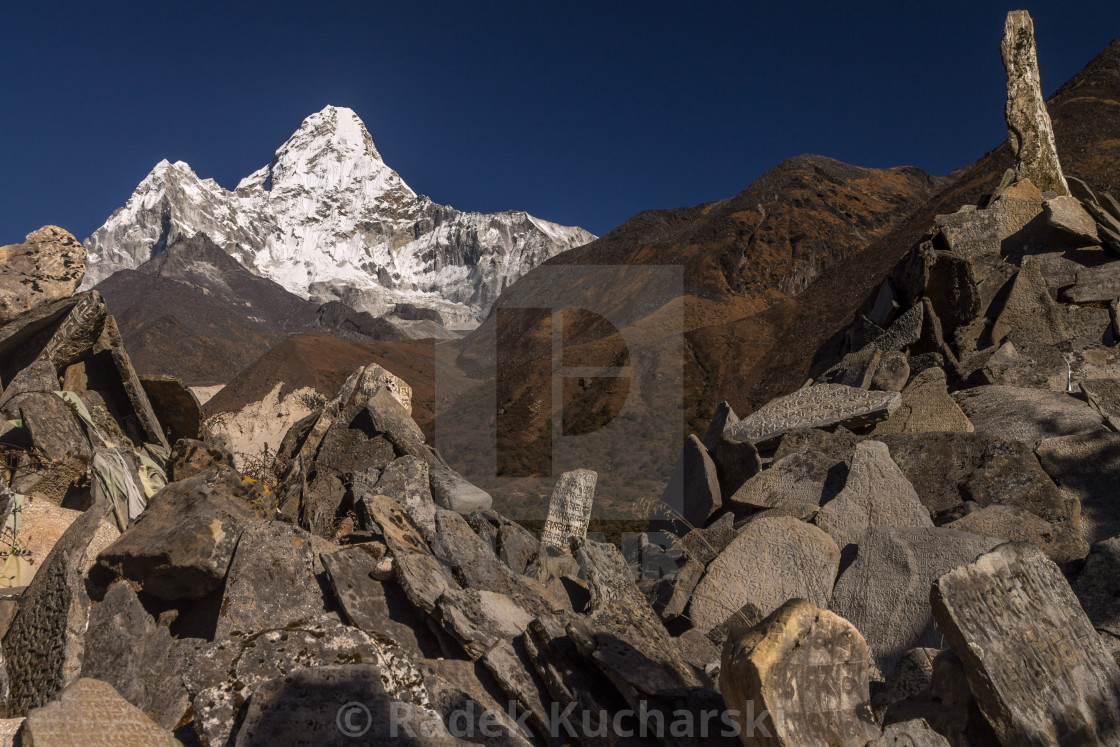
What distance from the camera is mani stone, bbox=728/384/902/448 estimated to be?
516 cm

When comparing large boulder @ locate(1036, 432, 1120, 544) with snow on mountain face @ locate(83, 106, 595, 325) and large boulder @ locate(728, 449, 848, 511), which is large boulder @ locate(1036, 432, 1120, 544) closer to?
large boulder @ locate(728, 449, 848, 511)

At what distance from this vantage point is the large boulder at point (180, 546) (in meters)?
3.04

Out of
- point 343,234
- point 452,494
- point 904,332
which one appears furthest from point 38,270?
point 343,234

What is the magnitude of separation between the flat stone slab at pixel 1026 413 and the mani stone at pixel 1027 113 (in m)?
4.91

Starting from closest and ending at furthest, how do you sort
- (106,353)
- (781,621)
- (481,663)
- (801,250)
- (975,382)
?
(781,621)
(481,663)
(106,353)
(975,382)
(801,250)

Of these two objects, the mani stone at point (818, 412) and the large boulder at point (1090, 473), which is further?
the mani stone at point (818, 412)

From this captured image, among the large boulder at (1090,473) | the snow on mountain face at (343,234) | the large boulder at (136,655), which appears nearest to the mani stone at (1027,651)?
the large boulder at (1090,473)

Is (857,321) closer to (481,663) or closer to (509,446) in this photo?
(481,663)

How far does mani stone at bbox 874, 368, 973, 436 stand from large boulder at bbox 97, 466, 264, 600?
4168 millimetres

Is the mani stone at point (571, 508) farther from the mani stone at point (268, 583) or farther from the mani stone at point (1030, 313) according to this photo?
the mani stone at point (1030, 313)

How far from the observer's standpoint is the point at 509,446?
17.4 m

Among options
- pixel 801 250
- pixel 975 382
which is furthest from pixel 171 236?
pixel 975 382

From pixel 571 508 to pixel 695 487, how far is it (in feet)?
3.54

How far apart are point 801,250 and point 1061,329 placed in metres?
25.6
